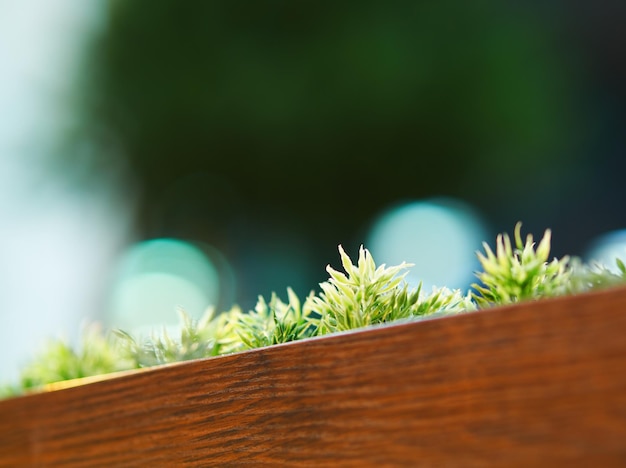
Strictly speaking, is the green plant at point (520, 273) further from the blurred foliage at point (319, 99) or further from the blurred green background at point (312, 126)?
the blurred foliage at point (319, 99)

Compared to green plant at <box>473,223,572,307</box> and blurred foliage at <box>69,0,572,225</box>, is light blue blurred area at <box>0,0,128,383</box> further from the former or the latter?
green plant at <box>473,223,572,307</box>

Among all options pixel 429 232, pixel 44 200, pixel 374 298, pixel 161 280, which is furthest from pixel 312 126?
pixel 374 298

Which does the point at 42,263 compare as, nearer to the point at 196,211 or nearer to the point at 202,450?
the point at 196,211

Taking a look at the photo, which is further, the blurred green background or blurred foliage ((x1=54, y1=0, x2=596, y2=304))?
blurred foliage ((x1=54, y1=0, x2=596, y2=304))

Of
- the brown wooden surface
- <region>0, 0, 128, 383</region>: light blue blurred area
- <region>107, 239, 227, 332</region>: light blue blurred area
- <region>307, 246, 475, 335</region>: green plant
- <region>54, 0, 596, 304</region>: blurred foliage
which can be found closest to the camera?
the brown wooden surface

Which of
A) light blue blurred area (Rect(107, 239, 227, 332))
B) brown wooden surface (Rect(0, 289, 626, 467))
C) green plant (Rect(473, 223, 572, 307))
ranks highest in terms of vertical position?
light blue blurred area (Rect(107, 239, 227, 332))

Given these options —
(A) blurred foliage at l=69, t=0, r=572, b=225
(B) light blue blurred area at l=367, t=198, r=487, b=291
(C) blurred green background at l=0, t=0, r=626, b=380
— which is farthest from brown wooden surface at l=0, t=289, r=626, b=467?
(A) blurred foliage at l=69, t=0, r=572, b=225

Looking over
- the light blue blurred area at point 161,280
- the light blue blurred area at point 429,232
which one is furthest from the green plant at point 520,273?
the light blue blurred area at point 161,280
